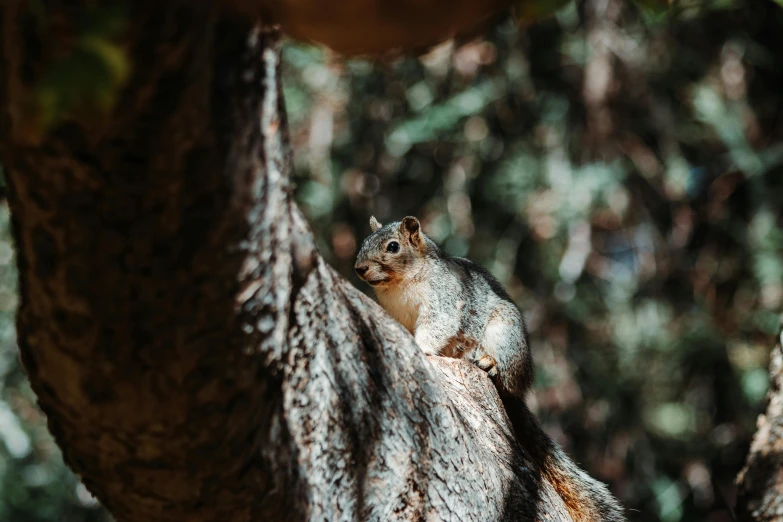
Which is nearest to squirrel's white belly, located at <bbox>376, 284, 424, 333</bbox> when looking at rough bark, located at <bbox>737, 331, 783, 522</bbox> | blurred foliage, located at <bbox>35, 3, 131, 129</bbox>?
rough bark, located at <bbox>737, 331, 783, 522</bbox>

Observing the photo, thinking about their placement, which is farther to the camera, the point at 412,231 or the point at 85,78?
the point at 412,231

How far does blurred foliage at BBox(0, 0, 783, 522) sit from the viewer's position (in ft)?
19.6

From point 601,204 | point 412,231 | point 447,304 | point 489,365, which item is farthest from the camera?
point 601,204

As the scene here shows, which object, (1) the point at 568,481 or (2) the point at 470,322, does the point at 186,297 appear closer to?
(1) the point at 568,481

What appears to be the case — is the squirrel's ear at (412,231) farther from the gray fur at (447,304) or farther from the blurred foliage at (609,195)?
the blurred foliage at (609,195)

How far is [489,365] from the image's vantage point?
2.87 m

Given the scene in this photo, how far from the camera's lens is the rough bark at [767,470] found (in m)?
2.65

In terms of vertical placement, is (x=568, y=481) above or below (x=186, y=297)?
above

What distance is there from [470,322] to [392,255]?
15.9 inches

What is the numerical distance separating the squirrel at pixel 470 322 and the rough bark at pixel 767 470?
0.39m

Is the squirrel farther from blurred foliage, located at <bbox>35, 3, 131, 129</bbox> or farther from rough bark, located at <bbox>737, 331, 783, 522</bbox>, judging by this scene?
blurred foliage, located at <bbox>35, 3, 131, 129</bbox>

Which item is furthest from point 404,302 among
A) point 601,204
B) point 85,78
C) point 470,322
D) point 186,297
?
point 601,204

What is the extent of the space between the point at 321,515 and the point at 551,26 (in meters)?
5.26

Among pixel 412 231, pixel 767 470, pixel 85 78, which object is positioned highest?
pixel 412 231
